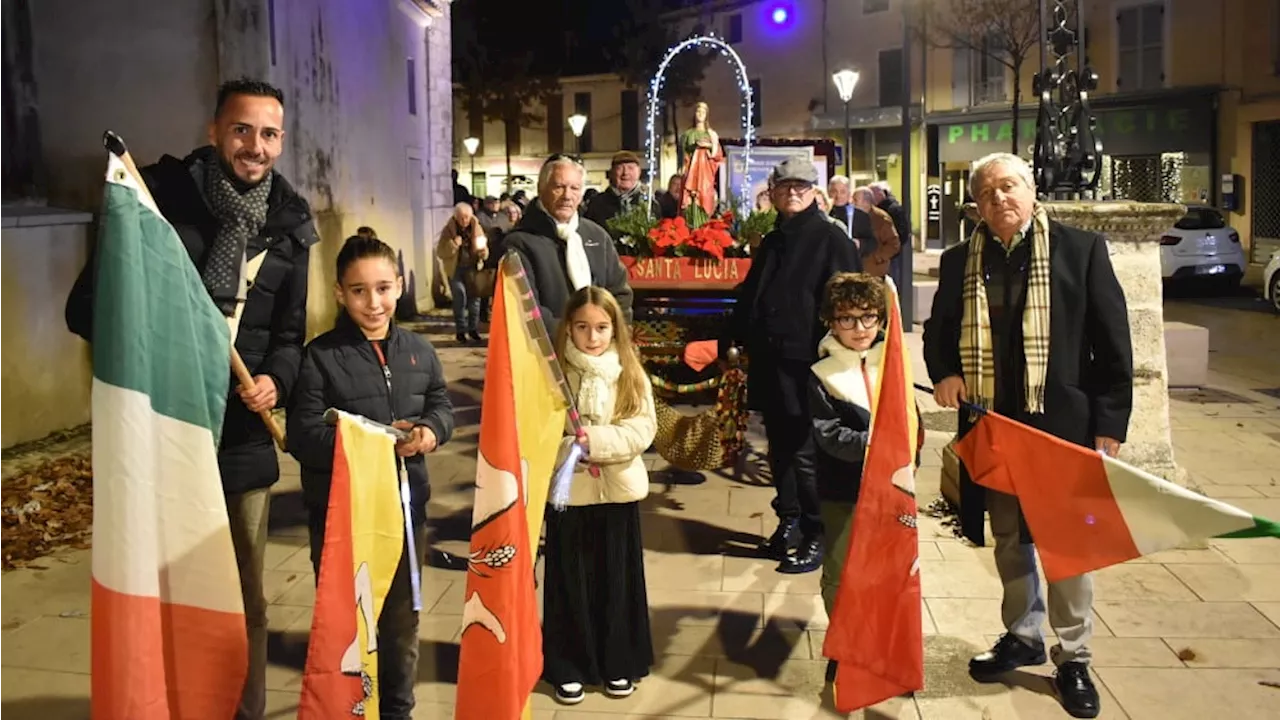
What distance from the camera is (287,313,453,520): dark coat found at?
3.58 meters

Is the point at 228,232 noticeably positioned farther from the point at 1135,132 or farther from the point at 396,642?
the point at 1135,132

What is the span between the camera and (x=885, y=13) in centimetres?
3759

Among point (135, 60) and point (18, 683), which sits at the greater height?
point (135, 60)

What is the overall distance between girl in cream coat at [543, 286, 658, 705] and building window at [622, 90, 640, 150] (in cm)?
→ 4583

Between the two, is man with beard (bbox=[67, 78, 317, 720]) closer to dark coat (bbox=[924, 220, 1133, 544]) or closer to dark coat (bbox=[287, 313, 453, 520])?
dark coat (bbox=[287, 313, 453, 520])

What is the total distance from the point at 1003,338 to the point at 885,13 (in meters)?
35.8

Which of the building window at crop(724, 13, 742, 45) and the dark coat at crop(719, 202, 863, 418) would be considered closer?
the dark coat at crop(719, 202, 863, 418)

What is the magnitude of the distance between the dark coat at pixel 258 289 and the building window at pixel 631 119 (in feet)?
152

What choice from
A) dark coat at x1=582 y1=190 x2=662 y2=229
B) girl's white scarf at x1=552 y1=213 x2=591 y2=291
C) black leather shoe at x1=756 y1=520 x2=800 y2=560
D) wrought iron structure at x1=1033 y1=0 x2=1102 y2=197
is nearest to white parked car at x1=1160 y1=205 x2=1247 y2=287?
dark coat at x1=582 y1=190 x2=662 y2=229

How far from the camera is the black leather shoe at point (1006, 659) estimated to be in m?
4.38

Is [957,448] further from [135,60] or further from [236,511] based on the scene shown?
[135,60]

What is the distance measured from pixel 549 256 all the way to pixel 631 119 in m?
45.2

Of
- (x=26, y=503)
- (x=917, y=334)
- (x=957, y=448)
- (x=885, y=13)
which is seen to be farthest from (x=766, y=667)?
(x=885, y=13)

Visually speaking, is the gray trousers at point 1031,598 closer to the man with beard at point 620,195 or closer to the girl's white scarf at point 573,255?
the girl's white scarf at point 573,255
